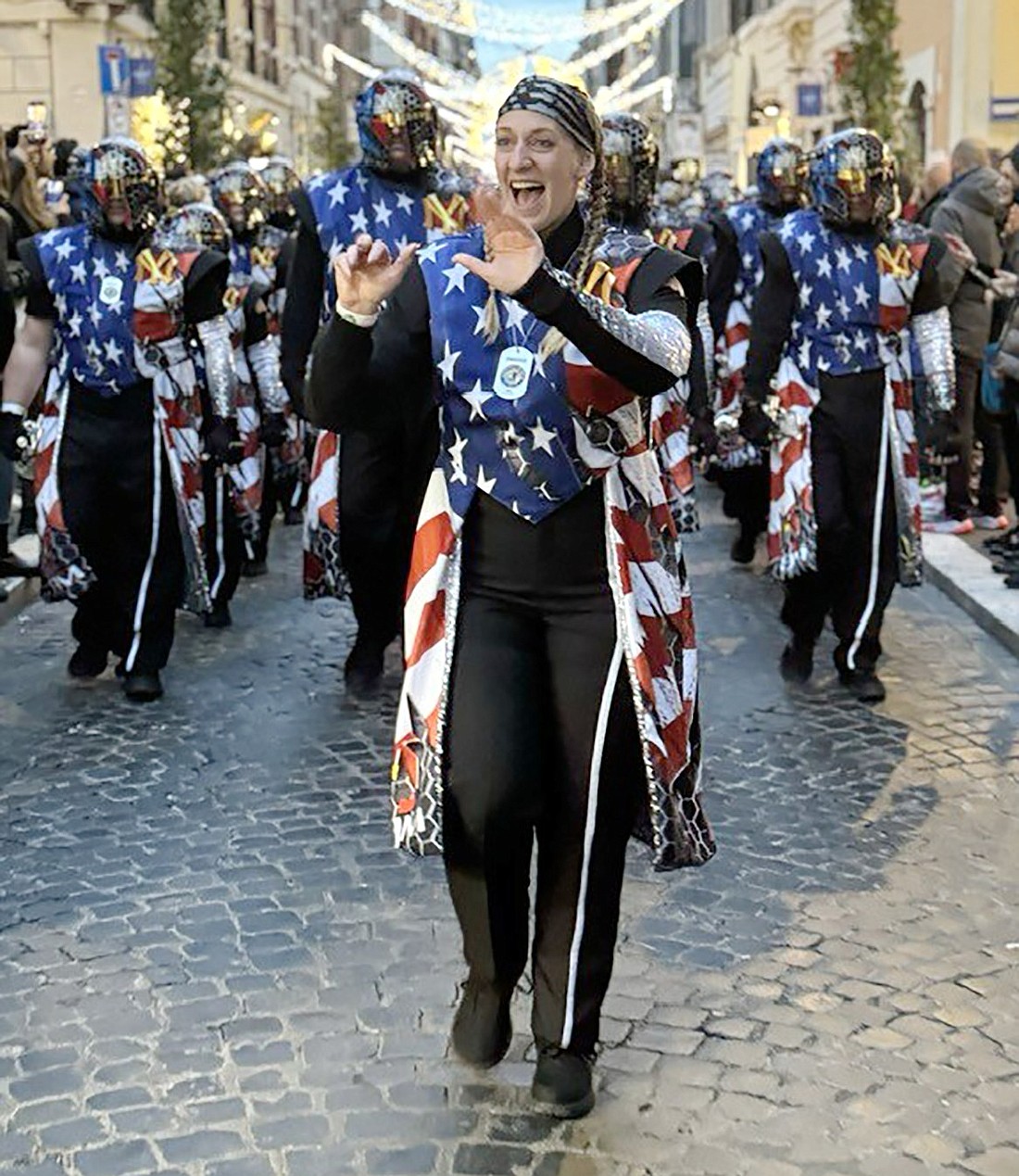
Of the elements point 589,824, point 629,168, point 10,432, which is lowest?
point 589,824

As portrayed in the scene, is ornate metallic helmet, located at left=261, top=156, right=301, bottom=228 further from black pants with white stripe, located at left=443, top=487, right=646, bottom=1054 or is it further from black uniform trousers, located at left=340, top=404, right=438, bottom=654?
black pants with white stripe, located at left=443, top=487, right=646, bottom=1054

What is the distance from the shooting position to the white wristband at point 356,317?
11.4ft

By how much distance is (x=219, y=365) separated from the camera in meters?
7.45

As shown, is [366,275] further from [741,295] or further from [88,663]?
[741,295]

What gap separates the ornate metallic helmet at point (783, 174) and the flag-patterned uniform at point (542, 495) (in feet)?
24.4

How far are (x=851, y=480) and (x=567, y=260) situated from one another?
12.9ft

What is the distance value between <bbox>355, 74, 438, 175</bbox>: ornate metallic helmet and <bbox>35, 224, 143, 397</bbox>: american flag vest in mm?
984

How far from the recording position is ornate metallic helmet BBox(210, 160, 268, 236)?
10.7m

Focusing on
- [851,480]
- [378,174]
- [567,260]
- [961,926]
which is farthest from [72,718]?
[567,260]

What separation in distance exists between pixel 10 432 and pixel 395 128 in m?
1.80

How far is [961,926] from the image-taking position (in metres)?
5.00

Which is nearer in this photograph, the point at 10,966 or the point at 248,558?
the point at 10,966

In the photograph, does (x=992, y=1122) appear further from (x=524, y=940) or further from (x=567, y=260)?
(x=567, y=260)

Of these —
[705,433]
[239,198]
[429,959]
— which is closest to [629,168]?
[705,433]
